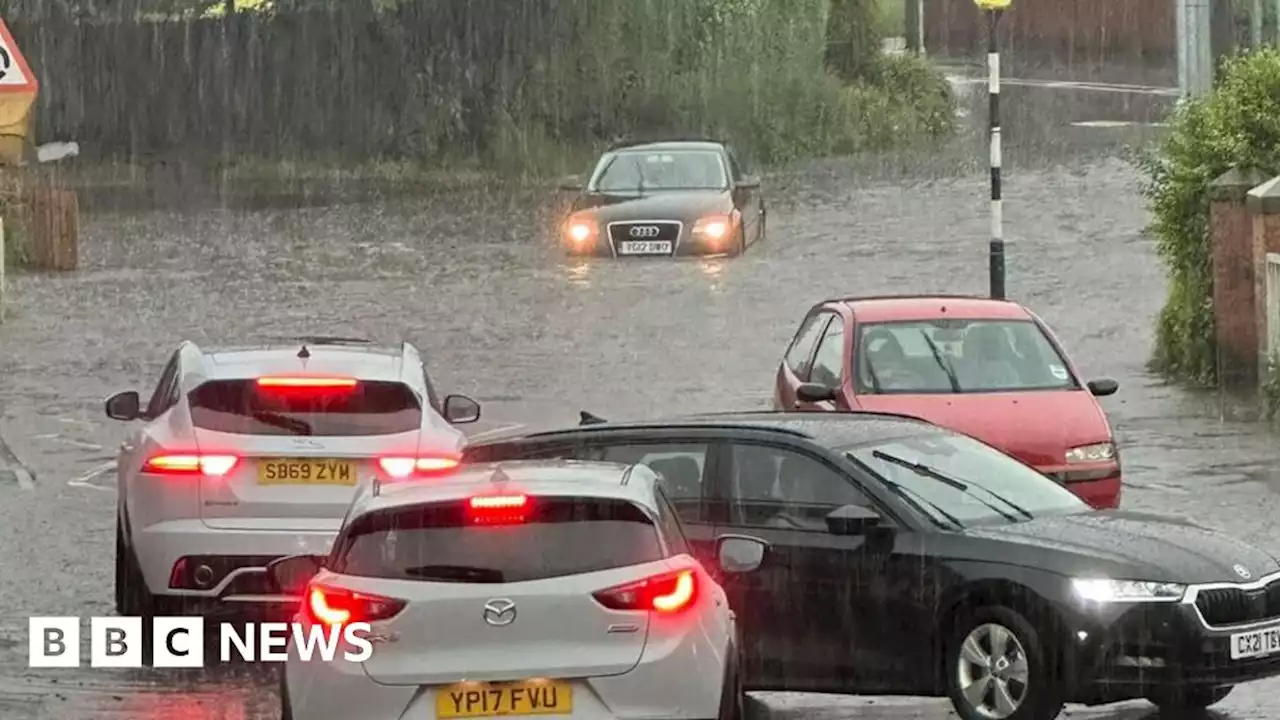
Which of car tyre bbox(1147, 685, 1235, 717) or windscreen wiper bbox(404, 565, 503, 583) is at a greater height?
windscreen wiper bbox(404, 565, 503, 583)

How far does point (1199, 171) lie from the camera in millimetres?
22922

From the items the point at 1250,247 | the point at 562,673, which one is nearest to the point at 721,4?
the point at 1250,247

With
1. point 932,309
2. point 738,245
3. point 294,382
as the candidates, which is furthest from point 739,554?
point 738,245

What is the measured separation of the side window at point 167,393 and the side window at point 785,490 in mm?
2876

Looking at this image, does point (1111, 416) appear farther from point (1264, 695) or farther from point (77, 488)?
point (1264, 695)

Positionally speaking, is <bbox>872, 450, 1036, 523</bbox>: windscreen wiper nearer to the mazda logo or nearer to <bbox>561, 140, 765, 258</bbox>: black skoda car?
the mazda logo

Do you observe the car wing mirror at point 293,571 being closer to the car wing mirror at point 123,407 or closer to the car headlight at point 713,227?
the car wing mirror at point 123,407

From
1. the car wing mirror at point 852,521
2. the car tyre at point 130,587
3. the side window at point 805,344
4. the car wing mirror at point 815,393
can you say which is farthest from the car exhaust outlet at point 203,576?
the side window at point 805,344

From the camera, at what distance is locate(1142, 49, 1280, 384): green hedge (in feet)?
73.5

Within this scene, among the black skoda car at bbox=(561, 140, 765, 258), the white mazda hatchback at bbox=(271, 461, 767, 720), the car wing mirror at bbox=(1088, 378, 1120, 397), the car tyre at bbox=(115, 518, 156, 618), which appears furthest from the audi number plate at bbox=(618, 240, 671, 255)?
the white mazda hatchback at bbox=(271, 461, 767, 720)

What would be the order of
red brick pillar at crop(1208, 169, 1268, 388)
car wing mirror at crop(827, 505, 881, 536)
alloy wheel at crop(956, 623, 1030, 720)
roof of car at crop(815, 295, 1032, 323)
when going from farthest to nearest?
1. red brick pillar at crop(1208, 169, 1268, 388)
2. roof of car at crop(815, 295, 1032, 323)
3. car wing mirror at crop(827, 505, 881, 536)
4. alloy wheel at crop(956, 623, 1030, 720)

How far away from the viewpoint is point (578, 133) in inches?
1980

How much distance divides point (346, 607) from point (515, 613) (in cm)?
57

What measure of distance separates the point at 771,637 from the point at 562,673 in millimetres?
3138
